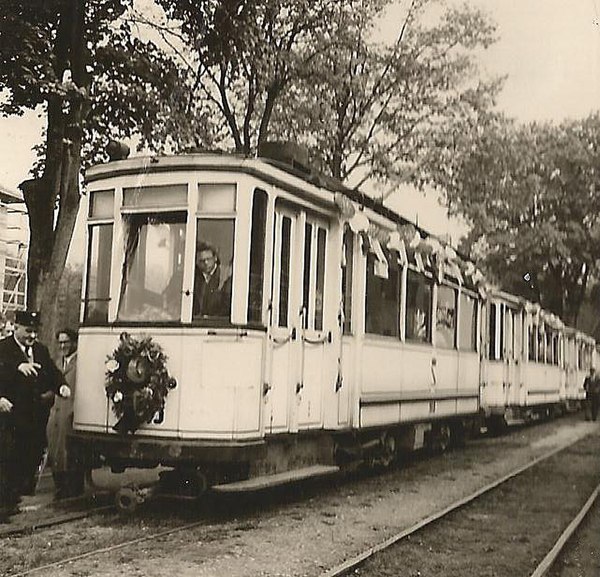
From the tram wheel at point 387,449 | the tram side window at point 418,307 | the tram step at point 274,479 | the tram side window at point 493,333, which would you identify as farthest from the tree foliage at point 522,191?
the tram step at point 274,479

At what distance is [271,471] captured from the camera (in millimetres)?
7461

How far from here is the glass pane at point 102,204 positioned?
24.3 feet

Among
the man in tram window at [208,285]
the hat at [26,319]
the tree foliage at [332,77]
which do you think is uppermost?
the tree foliage at [332,77]

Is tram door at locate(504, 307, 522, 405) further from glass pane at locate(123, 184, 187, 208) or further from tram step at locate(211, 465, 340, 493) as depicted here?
glass pane at locate(123, 184, 187, 208)

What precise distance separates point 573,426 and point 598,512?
41.4ft

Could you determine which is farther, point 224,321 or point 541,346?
point 541,346

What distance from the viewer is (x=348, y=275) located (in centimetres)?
873

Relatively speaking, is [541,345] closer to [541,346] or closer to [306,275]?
[541,346]

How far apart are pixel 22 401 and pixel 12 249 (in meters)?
2.44

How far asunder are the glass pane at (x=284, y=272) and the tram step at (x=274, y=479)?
1.19 metres

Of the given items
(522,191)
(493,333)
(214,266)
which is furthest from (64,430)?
(493,333)

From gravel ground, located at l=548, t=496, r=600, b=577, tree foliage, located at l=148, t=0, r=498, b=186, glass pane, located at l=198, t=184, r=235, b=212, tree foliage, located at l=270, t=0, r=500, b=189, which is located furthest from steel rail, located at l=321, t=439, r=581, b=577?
tree foliage, located at l=270, t=0, r=500, b=189

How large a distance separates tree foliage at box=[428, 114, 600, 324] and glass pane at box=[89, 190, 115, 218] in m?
6.08

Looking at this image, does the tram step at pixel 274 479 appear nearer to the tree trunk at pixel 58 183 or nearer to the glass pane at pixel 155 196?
the glass pane at pixel 155 196
